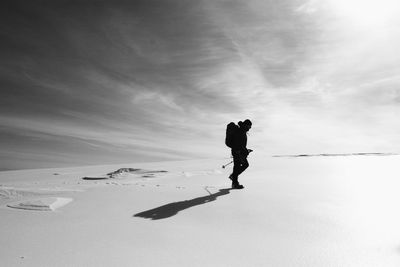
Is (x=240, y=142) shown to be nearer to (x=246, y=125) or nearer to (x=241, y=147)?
(x=241, y=147)

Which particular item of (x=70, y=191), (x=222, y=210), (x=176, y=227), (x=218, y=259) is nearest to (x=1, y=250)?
(x=176, y=227)

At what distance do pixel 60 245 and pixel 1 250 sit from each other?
48 cm

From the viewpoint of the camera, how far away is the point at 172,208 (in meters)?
4.64

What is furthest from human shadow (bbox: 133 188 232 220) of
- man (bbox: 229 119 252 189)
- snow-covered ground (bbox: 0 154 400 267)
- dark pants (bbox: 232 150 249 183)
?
man (bbox: 229 119 252 189)

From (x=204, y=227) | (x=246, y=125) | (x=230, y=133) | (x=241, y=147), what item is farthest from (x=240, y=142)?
(x=204, y=227)

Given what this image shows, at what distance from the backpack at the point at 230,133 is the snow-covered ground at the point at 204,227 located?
5.09ft

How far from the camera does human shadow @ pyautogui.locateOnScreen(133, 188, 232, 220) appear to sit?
4.14 metres

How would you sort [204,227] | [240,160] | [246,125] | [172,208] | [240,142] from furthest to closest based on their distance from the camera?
[246,125] < [240,142] < [240,160] < [172,208] < [204,227]

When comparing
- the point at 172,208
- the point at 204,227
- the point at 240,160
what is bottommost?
the point at 204,227

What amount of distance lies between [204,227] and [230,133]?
3909 millimetres

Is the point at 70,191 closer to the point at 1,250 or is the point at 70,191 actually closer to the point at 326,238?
the point at 1,250

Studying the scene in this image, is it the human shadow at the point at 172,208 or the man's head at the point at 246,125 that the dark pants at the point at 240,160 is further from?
the human shadow at the point at 172,208

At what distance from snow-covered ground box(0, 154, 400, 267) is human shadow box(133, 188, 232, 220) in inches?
0.5

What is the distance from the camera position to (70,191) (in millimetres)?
6141
